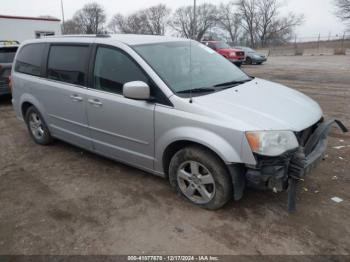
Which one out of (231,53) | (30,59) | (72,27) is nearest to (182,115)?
(30,59)

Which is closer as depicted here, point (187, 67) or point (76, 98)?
point (187, 67)

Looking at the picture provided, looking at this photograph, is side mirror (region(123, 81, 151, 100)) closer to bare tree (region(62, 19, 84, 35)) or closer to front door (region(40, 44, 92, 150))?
front door (region(40, 44, 92, 150))

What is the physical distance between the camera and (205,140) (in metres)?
3.08

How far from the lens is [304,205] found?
11.3ft

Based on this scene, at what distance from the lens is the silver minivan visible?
117 inches

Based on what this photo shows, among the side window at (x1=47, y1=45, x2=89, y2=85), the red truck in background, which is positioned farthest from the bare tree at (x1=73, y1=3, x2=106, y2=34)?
the side window at (x1=47, y1=45, x2=89, y2=85)

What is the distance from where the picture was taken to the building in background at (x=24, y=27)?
66.8ft

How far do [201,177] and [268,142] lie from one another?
810mm

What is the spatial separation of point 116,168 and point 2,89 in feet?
18.4

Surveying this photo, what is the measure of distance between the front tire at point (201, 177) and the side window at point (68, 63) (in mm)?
1734

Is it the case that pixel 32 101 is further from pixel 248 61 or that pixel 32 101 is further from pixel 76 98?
pixel 248 61

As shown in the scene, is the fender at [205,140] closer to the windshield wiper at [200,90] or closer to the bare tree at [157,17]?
the windshield wiper at [200,90]

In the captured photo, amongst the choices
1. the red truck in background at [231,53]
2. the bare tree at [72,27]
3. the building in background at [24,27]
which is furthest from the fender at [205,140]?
the bare tree at [72,27]

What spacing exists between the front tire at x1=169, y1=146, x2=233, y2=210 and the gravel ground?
0.43 feet
